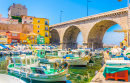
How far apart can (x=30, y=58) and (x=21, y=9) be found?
2913 inches

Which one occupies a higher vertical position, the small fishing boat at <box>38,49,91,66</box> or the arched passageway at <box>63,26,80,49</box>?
the arched passageway at <box>63,26,80,49</box>

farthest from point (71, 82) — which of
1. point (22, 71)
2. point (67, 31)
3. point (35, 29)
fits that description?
point (35, 29)

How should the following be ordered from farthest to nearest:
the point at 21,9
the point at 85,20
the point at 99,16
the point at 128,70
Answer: the point at 21,9
the point at 85,20
the point at 99,16
the point at 128,70

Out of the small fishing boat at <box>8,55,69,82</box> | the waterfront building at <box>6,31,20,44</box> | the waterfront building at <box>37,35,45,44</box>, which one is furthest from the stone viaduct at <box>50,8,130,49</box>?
the small fishing boat at <box>8,55,69,82</box>

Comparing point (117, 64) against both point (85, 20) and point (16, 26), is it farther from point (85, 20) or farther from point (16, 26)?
point (16, 26)

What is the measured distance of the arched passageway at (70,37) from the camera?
1751 inches

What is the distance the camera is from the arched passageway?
44.5 m

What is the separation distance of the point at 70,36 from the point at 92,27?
580 inches

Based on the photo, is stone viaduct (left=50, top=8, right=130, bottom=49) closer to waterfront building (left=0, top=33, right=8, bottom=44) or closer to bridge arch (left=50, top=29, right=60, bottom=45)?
bridge arch (left=50, top=29, right=60, bottom=45)

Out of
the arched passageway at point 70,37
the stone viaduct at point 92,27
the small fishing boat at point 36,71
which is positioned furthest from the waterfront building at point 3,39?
the small fishing boat at point 36,71

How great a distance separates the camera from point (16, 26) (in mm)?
50031

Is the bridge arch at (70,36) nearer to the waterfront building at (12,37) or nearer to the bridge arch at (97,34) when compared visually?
the bridge arch at (97,34)

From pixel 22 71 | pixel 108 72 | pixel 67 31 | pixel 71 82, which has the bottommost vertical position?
pixel 71 82

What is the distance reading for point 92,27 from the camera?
33594 millimetres
